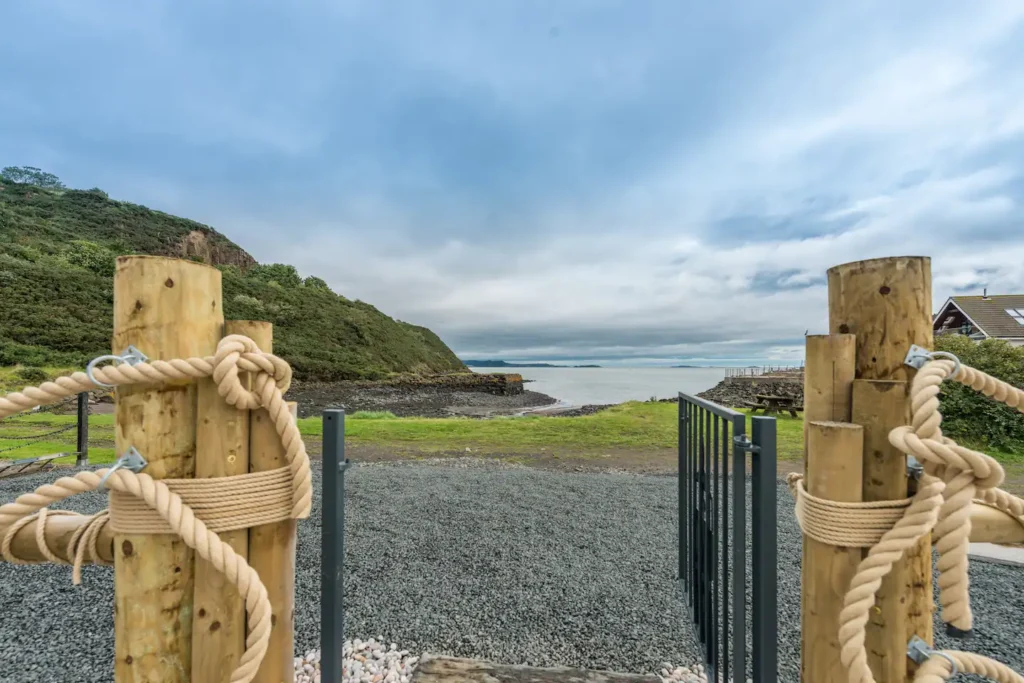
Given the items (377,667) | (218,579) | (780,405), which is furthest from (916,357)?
(780,405)

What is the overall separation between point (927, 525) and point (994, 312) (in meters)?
28.6

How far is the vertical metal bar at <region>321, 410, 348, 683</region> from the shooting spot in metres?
1.17

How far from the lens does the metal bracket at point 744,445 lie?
127 centimetres

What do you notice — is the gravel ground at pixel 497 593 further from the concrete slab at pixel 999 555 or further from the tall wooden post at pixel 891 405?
the tall wooden post at pixel 891 405

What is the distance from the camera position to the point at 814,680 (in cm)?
108

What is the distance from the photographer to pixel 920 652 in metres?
0.99

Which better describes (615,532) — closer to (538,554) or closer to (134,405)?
(538,554)

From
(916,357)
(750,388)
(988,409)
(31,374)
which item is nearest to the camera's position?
(916,357)

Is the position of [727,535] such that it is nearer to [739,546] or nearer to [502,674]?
[739,546]

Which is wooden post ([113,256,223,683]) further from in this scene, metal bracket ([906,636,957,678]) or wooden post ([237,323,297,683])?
metal bracket ([906,636,957,678])

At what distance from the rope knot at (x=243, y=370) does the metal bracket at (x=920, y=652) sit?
159 centimetres

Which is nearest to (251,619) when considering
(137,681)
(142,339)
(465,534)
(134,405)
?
(137,681)

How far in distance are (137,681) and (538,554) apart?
311 cm

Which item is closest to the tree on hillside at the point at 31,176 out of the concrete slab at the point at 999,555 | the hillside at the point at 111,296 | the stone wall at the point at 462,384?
the hillside at the point at 111,296
